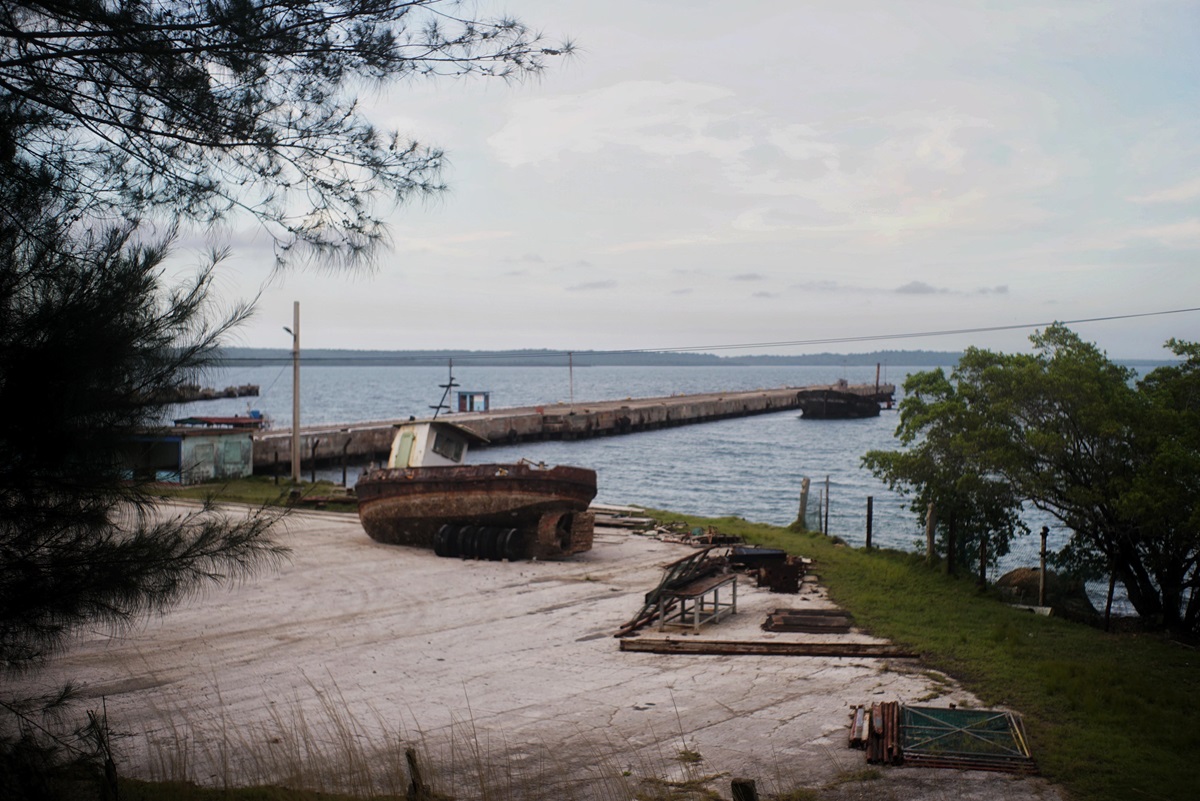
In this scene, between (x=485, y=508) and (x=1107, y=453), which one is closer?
(x=1107, y=453)

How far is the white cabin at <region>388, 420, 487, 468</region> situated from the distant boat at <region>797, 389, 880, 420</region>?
7468 centimetres

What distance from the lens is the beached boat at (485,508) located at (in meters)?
19.1

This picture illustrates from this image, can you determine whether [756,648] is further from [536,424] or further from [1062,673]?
[536,424]

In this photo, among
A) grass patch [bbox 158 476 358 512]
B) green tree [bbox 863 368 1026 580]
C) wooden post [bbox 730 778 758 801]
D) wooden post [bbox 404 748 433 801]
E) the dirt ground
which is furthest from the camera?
grass patch [bbox 158 476 358 512]

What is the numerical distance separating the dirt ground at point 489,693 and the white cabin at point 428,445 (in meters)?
6.00

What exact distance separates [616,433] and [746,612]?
58699 millimetres

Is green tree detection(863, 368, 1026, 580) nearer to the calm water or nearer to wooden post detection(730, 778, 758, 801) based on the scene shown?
the calm water

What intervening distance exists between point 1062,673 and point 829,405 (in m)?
85.9

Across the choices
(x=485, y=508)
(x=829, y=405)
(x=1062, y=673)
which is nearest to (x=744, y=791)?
(x=1062, y=673)

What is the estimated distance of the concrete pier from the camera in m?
44.6

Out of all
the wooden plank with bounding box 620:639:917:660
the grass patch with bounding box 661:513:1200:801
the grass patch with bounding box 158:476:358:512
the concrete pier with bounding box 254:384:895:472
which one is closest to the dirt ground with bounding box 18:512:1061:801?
the wooden plank with bounding box 620:639:917:660

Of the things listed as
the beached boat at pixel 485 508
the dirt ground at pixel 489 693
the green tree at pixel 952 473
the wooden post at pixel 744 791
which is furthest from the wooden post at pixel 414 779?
the green tree at pixel 952 473

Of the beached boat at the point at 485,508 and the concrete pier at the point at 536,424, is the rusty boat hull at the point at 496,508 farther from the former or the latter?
the concrete pier at the point at 536,424

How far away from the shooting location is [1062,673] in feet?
34.9
